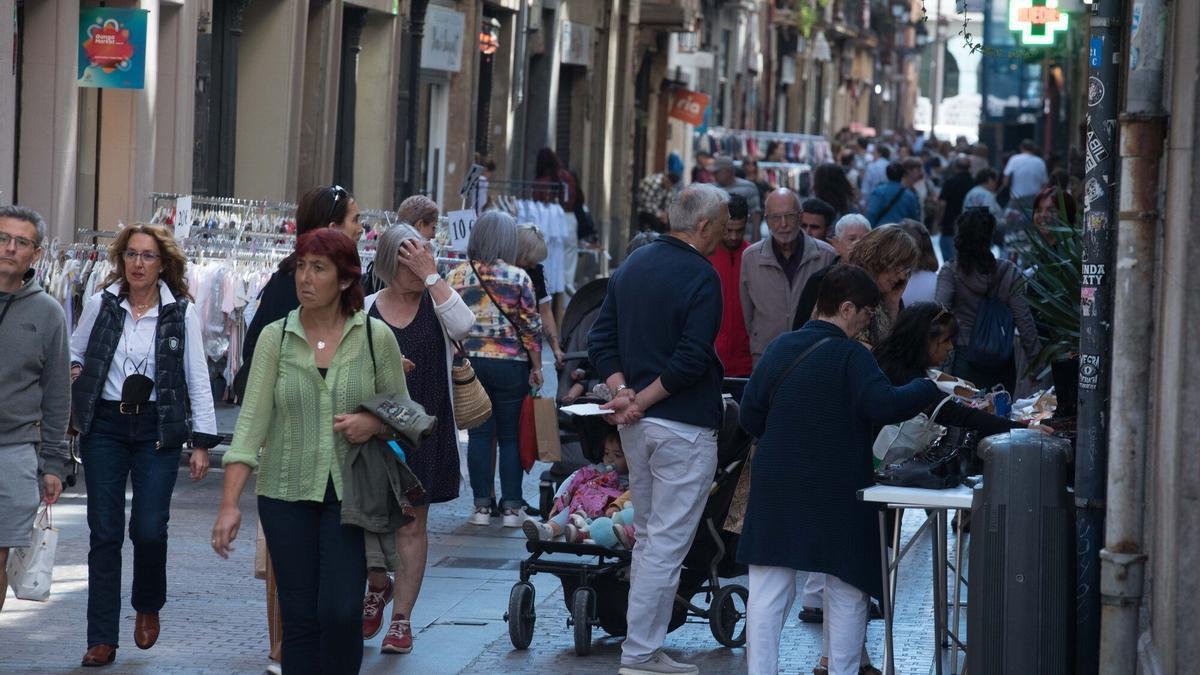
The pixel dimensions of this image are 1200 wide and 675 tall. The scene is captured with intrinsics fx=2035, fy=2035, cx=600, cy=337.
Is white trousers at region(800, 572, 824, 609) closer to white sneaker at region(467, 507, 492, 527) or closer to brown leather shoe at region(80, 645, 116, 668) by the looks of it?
white sneaker at region(467, 507, 492, 527)

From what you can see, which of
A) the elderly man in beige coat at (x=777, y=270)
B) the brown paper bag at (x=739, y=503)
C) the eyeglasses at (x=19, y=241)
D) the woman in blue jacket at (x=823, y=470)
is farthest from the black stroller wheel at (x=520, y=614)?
the elderly man in beige coat at (x=777, y=270)

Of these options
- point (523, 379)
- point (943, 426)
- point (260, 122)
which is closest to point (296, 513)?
point (943, 426)

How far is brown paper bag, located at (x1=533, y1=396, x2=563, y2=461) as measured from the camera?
11.0m

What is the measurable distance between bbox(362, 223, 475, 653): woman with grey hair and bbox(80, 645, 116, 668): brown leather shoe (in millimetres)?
1031

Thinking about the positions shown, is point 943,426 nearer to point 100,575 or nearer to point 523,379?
point 100,575

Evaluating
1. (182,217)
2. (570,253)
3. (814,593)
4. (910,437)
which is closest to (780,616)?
(910,437)

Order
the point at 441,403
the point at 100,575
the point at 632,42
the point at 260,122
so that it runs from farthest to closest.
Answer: the point at 632,42, the point at 260,122, the point at 441,403, the point at 100,575

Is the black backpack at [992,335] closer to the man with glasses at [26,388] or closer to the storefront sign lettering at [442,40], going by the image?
the man with glasses at [26,388]

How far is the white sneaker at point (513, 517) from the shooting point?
11.5 meters

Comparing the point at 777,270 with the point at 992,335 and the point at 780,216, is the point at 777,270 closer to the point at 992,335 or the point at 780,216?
the point at 780,216

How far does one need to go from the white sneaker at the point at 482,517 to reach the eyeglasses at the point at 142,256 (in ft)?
13.4

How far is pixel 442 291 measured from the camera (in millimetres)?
8180

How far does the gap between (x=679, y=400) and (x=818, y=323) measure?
718mm

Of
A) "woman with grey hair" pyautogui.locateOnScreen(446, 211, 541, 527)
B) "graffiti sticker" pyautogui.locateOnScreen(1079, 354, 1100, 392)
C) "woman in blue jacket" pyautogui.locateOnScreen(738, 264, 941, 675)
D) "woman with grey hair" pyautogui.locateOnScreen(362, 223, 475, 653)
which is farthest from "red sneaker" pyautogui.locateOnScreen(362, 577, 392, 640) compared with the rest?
"graffiti sticker" pyautogui.locateOnScreen(1079, 354, 1100, 392)
